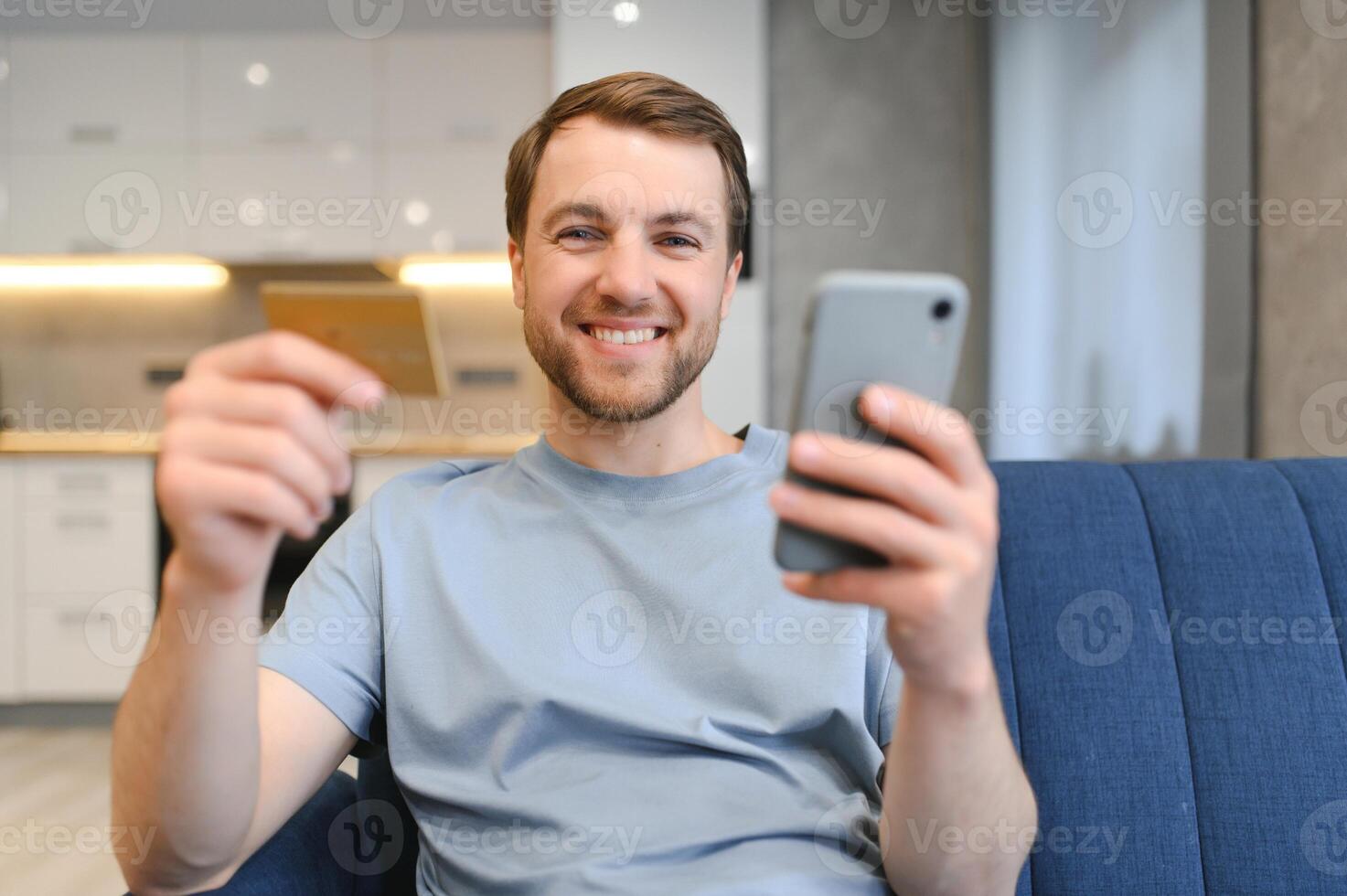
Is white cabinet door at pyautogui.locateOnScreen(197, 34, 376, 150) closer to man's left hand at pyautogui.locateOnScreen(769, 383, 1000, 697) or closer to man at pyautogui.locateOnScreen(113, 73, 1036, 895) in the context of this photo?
man at pyautogui.locateOnScreen(113, 73, 1036, 895)

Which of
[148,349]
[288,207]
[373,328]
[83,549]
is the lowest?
[83,549]

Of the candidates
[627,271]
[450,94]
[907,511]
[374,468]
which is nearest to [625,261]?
[627,271]

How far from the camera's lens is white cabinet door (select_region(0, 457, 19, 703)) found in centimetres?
336

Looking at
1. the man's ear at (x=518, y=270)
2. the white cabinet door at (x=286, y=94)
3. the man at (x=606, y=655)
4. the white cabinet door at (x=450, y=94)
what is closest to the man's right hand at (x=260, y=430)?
the man at (x=606, y=655)

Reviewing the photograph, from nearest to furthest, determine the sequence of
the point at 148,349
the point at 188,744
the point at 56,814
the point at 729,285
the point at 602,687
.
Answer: the point at 188,744 < the point at 602,687 < the point at 729,285 < the point at 56,814 < the point at 148,349

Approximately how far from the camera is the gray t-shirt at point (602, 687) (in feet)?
2.83

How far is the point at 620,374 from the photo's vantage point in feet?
3.34

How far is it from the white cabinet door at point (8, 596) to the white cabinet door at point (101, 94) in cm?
125

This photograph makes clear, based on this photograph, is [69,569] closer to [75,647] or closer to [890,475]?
[75,647]

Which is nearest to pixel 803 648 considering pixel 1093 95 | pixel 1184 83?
pixel 1184 83

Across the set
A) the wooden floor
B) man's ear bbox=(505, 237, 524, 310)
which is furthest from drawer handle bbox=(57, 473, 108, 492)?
man's ear bbox=(505, 237, 524, 310)

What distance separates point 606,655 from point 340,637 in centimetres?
25

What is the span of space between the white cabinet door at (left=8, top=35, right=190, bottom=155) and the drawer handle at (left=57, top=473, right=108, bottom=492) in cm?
124

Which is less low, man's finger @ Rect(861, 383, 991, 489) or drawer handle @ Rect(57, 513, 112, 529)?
man's finger @ Rect(861, 383, 991, 489)
